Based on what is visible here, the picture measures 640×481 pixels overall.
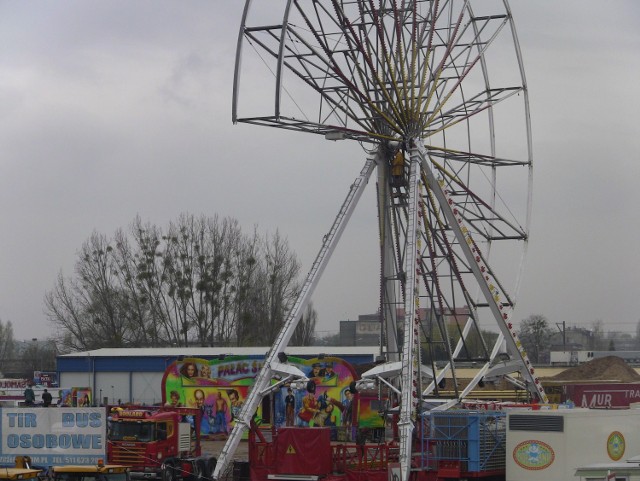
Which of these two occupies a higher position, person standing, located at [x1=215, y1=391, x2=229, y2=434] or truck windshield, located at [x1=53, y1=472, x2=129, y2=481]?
person standing, located at [x1=215, y1=391, x2=229, y2=434]

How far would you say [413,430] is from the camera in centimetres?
3180

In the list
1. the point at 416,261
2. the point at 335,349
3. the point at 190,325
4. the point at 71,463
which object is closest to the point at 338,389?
the point at 335,349

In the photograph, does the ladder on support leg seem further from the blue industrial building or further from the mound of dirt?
the mound of dirt

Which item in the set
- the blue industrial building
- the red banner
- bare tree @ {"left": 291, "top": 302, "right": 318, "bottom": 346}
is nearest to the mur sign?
the red banner

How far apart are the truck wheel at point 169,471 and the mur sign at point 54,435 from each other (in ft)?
11.7

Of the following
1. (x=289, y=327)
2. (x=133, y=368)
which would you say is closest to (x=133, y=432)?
(x=289, y=327)

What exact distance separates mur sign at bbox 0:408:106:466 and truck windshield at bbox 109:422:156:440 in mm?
3720

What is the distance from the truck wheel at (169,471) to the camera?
33.3 meters

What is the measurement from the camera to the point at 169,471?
33.6 metres

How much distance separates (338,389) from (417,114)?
54.7 ft

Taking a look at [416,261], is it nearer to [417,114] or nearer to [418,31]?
[417,114]

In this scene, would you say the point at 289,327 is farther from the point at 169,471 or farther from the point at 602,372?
the point at 602,372

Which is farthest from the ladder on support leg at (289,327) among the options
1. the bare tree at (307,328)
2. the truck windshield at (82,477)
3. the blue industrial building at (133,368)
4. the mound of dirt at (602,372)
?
the bare tree at (307,328)

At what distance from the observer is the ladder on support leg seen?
32219 millimetres
